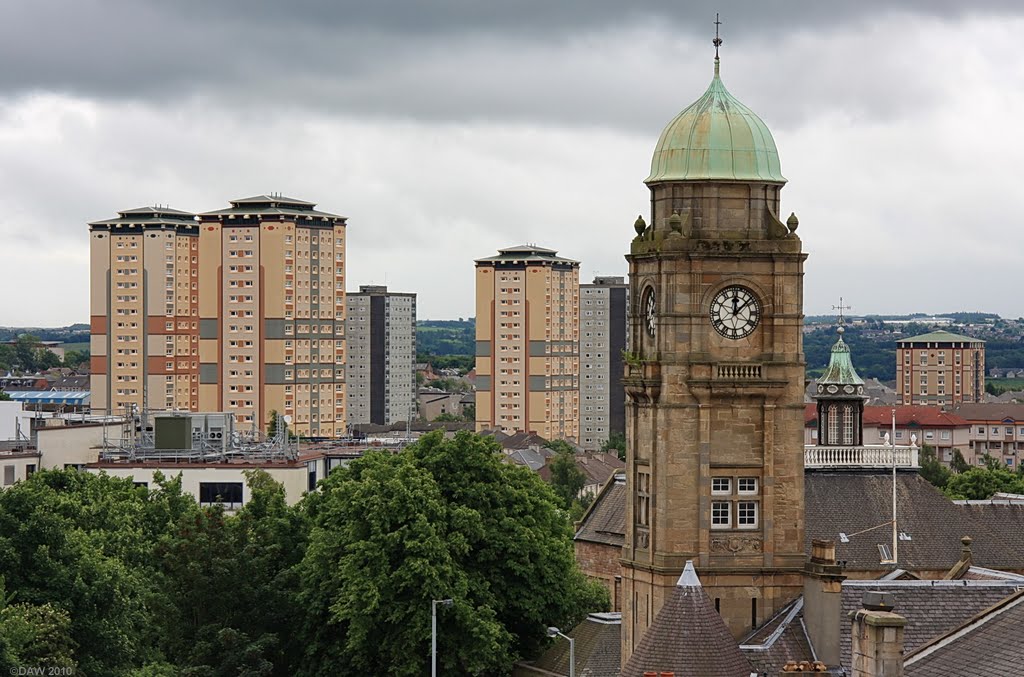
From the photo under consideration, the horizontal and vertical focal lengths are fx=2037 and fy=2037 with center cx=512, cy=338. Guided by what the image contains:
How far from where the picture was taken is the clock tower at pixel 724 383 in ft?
188

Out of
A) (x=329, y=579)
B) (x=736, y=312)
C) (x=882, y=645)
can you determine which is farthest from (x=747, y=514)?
(x=329, y=579)

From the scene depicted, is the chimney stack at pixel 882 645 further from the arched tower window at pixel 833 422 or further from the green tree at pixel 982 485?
the green tree at pixel 982 485

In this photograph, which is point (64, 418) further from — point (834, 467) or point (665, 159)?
point (665, 159)

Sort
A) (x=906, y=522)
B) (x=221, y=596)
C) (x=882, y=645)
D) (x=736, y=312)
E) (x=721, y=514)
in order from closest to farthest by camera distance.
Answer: (x=882, y=645)
(x=721, y=514)
(x=736, y=312)
(x=221, y=596)
(x=906, y=522)

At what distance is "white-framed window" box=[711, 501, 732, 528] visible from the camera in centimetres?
5759

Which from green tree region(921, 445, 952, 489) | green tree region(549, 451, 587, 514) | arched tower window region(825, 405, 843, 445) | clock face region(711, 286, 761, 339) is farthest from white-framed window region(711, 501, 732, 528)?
green tree region(549, 451, 587, 514)

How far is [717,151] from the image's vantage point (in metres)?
58.0

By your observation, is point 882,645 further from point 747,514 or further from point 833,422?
point 833,422

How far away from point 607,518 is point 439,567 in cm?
2520

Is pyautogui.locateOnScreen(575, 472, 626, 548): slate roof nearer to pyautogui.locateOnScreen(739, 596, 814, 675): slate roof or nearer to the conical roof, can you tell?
the conical roof

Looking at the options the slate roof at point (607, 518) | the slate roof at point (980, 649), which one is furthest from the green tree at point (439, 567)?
the slate roof at point (980, 649)

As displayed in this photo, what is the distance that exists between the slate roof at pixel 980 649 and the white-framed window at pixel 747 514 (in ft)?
46.7

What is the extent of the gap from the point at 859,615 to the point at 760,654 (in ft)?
46.6

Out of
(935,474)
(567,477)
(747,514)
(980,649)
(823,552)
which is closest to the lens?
(980,649)
